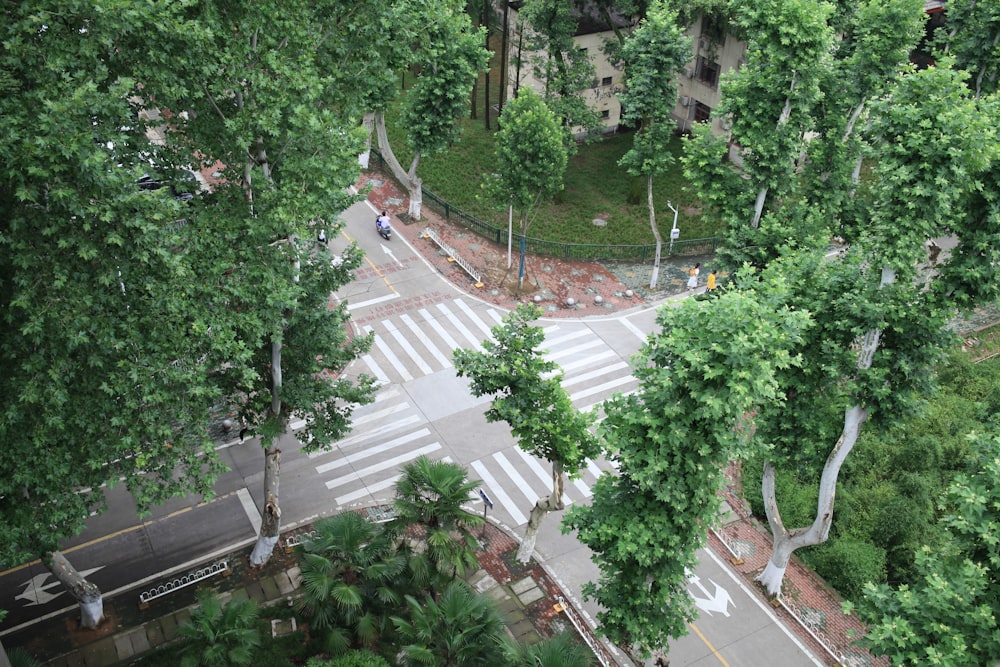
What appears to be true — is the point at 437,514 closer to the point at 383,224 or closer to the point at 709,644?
the point at 709,644

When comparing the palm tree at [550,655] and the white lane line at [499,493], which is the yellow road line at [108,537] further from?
the palm tree at [550,655]

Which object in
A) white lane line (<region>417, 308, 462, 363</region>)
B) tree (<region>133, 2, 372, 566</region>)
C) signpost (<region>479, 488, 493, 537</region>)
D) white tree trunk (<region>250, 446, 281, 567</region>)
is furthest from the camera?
white lane line (<region>417, 308, 462, 363</region>)

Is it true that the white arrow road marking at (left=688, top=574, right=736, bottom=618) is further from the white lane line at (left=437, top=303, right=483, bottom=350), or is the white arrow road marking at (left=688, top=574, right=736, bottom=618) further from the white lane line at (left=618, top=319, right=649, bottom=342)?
the white lane line at (left=437, top=303, right=483, bottom=350)

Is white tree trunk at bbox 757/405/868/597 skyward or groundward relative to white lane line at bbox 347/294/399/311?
skyward

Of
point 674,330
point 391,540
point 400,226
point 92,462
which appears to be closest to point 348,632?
point 391,540

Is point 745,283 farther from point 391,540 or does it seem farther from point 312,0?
point 312,0

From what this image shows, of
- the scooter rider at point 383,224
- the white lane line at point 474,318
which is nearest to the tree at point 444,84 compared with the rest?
the scooter rider at point 383,224

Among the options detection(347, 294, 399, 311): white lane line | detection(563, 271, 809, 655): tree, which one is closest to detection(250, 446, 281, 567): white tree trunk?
detection(563, 271, 809, 655): tree
